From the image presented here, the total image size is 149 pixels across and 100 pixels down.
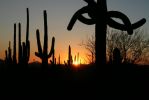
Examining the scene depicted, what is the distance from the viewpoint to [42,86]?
10891mm

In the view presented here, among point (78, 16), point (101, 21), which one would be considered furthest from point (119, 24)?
point (78, 16)

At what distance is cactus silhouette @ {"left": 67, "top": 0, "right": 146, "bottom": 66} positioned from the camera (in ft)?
11.5

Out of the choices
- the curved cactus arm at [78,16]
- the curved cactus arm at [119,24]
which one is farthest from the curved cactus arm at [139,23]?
the curved cactus arm at [78,16]

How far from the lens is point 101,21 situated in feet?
11.9

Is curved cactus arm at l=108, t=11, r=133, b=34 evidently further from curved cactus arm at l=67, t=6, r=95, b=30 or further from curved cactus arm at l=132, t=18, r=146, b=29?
curved cactus arm at l=67, t=6, r=95, b=30

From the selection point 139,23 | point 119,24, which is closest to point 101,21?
point 119,24

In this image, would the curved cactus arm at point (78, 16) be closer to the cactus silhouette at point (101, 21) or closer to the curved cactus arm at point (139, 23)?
the cactus silhouette at point (101, 21)

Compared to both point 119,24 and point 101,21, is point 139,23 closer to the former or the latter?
point 119,24

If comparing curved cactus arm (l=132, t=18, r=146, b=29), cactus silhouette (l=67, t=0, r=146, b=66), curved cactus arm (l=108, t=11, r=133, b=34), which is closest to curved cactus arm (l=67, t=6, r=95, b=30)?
cactus silhouette (l=67, t=0, r=146, b=66)

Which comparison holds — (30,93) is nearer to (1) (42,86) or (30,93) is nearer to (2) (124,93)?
(1) (42,86)

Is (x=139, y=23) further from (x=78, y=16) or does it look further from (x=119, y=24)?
(x=78, y=16)

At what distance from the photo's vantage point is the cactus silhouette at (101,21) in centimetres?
351

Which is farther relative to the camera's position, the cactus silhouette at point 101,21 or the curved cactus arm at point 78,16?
the curved cactus arm at point 78,16

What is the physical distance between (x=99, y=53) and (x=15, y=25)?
19110 mm
